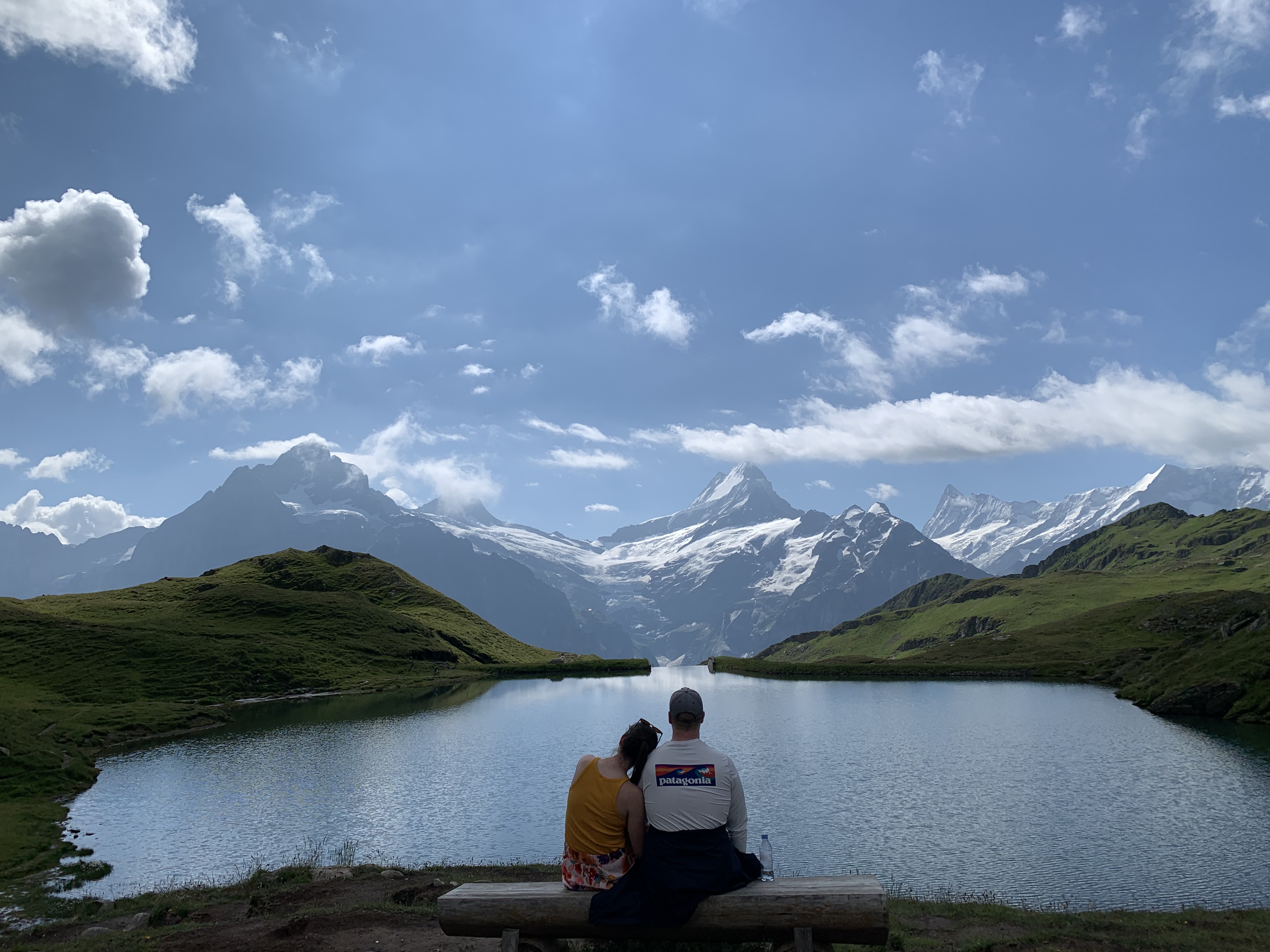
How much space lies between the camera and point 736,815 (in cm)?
1202

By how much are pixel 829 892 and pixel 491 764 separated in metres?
52.5

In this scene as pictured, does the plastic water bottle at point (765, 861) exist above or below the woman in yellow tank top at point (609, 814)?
below

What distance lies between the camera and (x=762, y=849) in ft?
45.2

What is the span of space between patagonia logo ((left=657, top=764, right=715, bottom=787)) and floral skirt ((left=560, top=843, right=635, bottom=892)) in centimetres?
188

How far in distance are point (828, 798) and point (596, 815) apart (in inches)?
1478

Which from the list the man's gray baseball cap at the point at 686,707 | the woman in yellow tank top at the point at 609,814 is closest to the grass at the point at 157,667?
the woman in yellow tank top at the point at 609,814

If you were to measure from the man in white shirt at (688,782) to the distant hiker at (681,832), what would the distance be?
12 millimetres

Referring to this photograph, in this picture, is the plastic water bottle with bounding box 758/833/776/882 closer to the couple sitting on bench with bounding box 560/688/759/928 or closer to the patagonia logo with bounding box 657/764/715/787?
the couple sitting on bench with bounding box 560/688/759/928

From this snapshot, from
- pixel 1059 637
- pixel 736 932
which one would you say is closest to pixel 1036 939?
pixel 736 932

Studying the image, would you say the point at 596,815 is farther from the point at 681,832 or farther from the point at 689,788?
the point at 689,788

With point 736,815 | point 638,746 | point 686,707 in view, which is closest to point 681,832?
Result: point 736,815

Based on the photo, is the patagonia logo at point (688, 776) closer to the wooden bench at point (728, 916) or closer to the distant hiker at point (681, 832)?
the distant hiker at point (681, 832)

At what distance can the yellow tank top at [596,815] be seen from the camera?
474 inches

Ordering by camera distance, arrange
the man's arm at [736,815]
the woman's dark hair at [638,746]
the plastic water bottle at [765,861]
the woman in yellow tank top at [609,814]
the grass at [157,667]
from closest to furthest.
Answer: the man's arm at [736,815]
the woman in yellow tank top at [609,814]
the woman's dark hair at [638,746]
the plastic water bottle at [765,861]
the grass at [157,667]
